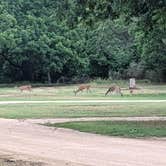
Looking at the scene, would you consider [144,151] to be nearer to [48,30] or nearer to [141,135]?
[141,135]

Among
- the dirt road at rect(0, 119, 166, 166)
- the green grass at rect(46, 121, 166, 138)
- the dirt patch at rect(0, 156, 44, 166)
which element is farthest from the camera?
the green grass at rect(46, 121, 166, 138)

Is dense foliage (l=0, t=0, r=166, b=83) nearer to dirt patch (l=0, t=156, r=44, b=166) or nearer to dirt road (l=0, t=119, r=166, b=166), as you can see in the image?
dirt road (l=0, t=119, r=166, b=166)

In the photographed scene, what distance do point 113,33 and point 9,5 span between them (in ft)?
46.5

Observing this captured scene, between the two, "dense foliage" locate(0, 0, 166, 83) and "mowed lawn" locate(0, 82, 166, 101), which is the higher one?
"dense foliage" locate(0, 0, 166, 83)

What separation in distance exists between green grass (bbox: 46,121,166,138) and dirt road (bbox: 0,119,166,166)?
786 millimetres

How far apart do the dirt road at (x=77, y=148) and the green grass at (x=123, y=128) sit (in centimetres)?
79

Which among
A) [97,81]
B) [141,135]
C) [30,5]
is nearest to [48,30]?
[30,5]

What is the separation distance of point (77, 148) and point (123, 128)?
5.47 metres

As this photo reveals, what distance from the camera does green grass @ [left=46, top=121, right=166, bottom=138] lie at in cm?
2077

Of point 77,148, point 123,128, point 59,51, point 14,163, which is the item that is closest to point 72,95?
point 59,51

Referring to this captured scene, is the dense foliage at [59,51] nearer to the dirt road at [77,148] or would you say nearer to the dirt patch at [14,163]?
the dirt road at [77,148]

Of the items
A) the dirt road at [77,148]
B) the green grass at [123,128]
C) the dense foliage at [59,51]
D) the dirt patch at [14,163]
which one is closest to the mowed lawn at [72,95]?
the dense foliage at [59,51]

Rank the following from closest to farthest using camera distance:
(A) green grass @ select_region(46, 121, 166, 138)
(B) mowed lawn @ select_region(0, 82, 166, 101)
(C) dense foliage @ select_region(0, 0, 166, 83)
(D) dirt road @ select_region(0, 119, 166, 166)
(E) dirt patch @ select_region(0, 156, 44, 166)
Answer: (E) dirt patch @ select_region(0, 156, 44, 166) → (D) dirt road @ select_region(0, 119, 166, 166) → (A) green grass @ select_region(46, 121, 166, 138) → (B) mowed lawn @ select_region(0, 82, 166, 101) → (C) dense foliage @ select_region(0, 0, 166, 83)

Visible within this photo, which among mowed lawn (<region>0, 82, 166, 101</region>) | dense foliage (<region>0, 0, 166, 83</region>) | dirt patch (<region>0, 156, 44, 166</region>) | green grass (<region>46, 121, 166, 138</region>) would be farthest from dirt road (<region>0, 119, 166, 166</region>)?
dense foliage (<region>0, 0, 166, 83</region>)
